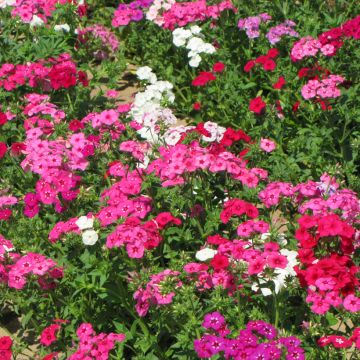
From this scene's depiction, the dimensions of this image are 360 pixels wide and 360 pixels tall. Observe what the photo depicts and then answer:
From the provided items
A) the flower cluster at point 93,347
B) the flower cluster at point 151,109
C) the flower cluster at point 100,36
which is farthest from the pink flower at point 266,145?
the flower cluster at point 100,36

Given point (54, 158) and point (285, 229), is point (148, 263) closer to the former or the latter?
point (54, 158)

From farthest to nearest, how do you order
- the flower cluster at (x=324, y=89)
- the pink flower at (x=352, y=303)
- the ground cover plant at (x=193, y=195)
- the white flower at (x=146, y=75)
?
the white flower at (x=146, y=75) < the flower cluster at (x=324, y=89) < the ground cover plant at (x=193, y=195) < the pink flower at (x=352, y=303)

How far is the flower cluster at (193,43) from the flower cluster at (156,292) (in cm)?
352

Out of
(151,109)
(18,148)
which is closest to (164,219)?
(18,148)

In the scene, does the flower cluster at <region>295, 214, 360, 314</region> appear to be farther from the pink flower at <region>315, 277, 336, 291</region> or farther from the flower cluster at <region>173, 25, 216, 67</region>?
the flower cluster at <region>173, 25, 216, 67</region>

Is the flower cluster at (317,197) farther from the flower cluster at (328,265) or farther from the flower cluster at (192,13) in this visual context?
the flower cluster at (192,13)

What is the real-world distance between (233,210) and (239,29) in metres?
3.43

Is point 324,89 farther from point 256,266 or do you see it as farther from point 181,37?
point 256,266

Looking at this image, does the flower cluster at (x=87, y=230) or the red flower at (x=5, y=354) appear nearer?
the red flower at (x=5, y=354)

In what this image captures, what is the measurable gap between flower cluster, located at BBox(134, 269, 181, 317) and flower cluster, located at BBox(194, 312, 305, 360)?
12.5 inches

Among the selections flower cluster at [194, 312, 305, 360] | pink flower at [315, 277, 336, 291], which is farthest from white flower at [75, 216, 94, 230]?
pink flower at [315, 277, 336, 291]

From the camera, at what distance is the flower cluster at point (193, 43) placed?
814 cm

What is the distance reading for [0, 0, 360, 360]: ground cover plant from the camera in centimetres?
511

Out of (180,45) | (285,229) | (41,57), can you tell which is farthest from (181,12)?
(285,229)
